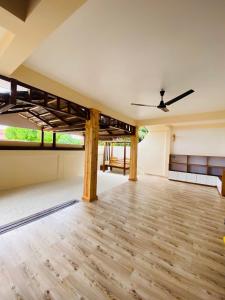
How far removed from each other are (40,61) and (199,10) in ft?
6.81

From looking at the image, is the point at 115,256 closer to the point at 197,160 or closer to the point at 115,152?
the point at 197,160

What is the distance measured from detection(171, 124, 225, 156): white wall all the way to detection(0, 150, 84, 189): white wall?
4.91 metres

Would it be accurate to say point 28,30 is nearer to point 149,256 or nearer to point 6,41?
point 6,41

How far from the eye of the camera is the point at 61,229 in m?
2.57

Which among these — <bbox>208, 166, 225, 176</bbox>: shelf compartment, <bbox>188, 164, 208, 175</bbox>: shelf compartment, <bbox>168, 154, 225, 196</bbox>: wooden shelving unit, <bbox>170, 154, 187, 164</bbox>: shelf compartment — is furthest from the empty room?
<bbox>170, 154, 187, 164</bbox>: shelf compartment

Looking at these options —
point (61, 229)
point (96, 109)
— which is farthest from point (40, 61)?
point (61, 229)

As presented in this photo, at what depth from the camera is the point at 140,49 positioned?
1.89 metres

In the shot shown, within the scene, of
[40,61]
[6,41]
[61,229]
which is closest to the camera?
[6,41]

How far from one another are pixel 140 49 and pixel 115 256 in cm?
272

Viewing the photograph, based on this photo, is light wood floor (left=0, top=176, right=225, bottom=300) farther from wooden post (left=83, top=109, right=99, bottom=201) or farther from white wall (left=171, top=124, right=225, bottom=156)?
white wall (left=171, top=124, right=225, bottom=156)

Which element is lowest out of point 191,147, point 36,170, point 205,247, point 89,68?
point 205,247

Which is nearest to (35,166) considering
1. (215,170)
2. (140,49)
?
(140,49)

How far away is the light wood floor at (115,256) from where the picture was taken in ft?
5.05

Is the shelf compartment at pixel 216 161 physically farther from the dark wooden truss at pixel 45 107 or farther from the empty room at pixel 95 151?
the dark wooden truss at pixel 45 107
